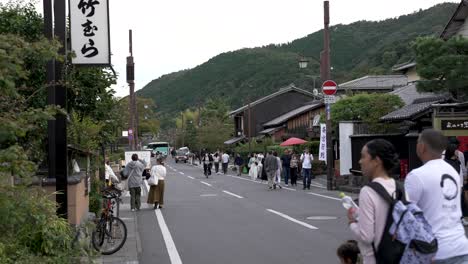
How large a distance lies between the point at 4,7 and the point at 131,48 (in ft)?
76.2

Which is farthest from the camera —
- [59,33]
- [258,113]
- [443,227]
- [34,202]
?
[258,113]

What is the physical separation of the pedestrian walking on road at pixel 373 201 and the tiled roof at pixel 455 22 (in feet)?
81.0

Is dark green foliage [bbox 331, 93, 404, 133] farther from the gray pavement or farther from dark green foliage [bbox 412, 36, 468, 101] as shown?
the gray pavement

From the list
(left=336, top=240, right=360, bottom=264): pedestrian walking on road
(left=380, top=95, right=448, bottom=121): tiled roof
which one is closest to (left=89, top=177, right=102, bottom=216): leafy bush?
(left=336, top=240, right=360, bottom=264): pedestrian walking on road

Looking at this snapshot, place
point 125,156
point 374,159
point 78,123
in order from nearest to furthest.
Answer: point 374,159, point 78,123, point 125,156

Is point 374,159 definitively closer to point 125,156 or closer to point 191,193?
point 191,193

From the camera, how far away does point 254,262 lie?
1045 cm

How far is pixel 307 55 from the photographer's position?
378 feet

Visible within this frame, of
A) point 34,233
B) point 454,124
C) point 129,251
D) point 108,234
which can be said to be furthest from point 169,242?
point 454,124

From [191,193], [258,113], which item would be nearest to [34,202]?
[191,193]

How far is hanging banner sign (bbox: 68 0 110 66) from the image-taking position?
10211 mm

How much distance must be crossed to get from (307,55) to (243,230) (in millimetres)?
102562

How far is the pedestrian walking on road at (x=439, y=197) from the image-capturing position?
473cm

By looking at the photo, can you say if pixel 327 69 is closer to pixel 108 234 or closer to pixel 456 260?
pixel 108 234
